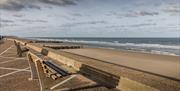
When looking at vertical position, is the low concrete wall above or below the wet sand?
above

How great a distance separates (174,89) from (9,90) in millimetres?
4817

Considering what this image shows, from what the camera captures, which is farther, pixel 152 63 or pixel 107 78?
pixel 152 63

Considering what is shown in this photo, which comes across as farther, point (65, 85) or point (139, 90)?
point (65, 85)

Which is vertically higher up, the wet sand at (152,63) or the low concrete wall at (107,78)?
the low concrete wall at (107,78)

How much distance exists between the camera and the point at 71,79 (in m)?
8.06

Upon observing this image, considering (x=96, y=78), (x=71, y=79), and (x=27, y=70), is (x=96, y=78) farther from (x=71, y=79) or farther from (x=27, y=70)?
(x=27, y=70)

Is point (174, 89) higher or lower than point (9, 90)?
higher

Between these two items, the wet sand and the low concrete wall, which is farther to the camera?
the wet sand

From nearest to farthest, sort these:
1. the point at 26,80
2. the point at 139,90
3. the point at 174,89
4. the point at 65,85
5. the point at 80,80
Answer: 1. the point at 174,89
2. the point at 139,90
3. the point at 65,85
4. the point at 80,80
5. the point at 26,80

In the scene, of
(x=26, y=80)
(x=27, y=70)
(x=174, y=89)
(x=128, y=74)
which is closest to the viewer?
(x=174, y=89)

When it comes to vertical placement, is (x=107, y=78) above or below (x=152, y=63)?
above

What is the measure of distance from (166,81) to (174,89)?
2.25 feet

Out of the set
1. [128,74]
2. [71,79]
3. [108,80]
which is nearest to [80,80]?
[71,79]

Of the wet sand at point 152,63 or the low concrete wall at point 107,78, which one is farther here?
the wet sand at point 152,63
